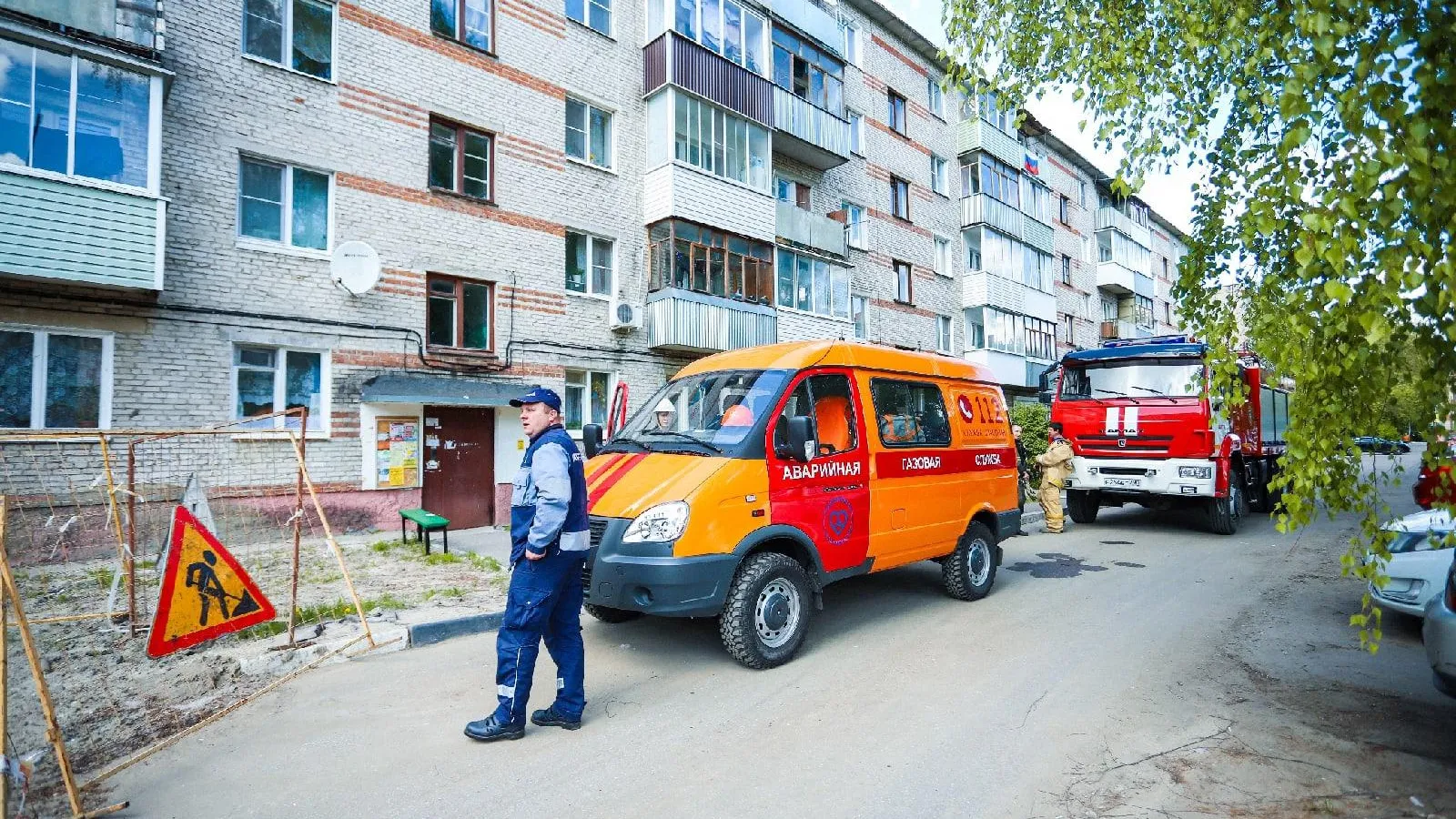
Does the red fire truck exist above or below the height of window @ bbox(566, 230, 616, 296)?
below

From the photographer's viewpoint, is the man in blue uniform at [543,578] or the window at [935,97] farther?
the window at [935,97]

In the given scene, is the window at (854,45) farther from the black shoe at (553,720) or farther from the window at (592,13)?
the black shoe at (553,720)

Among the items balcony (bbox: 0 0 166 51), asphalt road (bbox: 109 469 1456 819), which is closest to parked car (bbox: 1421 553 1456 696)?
asphalt road (bbox: 109 469 1456 819)

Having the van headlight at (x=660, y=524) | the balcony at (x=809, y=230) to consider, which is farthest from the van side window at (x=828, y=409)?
the balcony at (x=809, y=230)

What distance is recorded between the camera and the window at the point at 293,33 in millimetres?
11227

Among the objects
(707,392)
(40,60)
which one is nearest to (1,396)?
(40,60)

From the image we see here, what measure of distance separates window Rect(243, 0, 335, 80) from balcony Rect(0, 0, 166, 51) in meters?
1.57

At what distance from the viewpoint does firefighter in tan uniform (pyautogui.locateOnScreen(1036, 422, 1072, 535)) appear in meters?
12.1

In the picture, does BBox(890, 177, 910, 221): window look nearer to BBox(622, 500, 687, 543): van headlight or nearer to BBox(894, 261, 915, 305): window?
BBox(894, 261, 915, 305): window

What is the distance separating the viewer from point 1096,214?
122 feet

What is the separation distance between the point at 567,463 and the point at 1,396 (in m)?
9.37

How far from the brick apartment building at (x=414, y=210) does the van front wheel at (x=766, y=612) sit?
8.68 m

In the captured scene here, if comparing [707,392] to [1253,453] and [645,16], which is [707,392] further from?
[645,16]

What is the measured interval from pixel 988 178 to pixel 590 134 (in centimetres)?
1733
